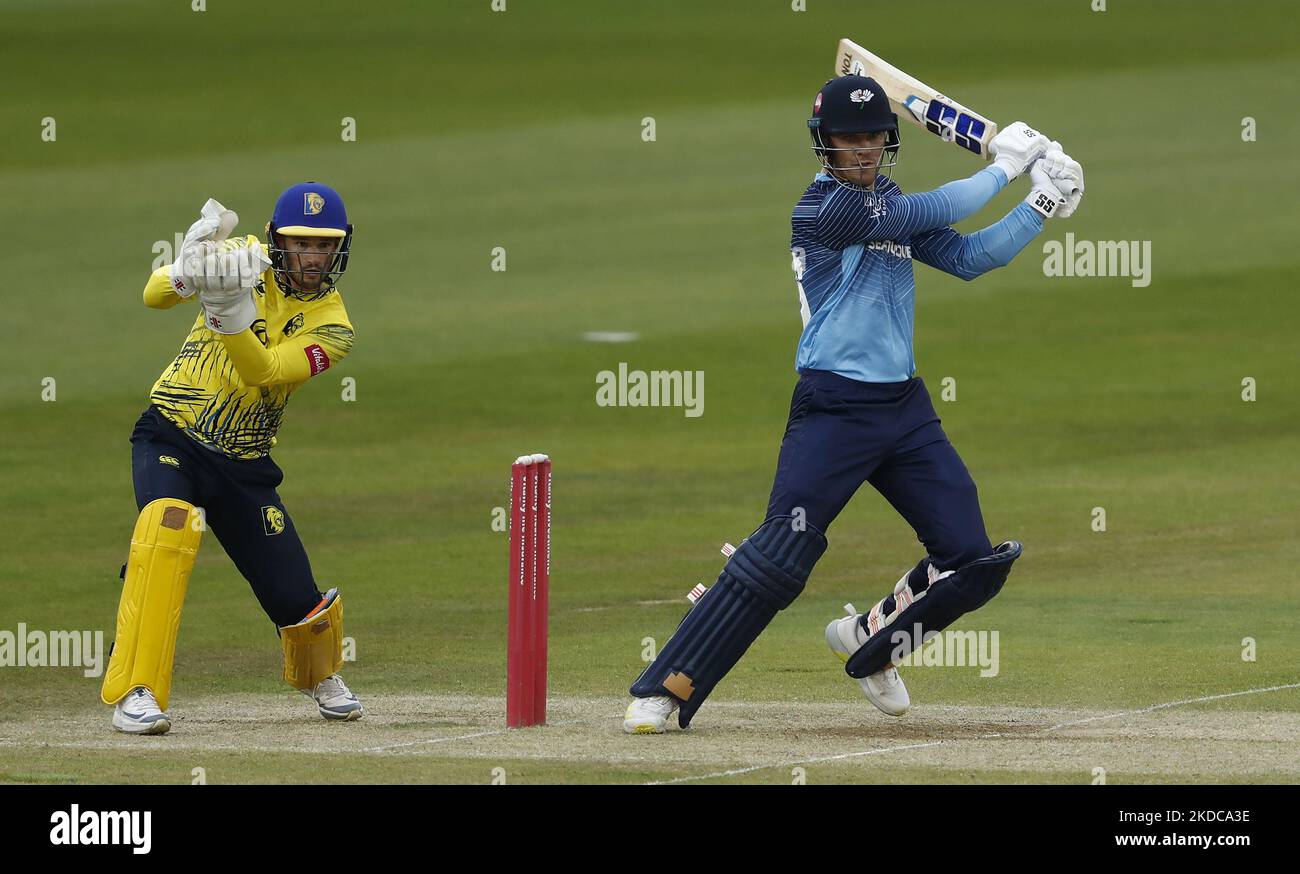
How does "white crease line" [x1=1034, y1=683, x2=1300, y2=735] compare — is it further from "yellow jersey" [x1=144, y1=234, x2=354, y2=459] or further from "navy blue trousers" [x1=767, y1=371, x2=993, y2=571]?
"yellow jersey" [x1=144, y1=234, x2=354, y2=459]

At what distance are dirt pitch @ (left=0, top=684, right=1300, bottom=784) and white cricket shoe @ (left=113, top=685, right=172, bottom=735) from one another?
2.0 inches

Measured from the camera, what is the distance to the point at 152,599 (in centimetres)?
843

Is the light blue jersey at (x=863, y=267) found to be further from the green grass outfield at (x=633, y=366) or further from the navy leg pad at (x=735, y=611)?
the green grass outfield at (x=633, y=366)

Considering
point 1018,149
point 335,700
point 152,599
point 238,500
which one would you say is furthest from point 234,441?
point 1018,149

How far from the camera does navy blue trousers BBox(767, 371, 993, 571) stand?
8242 millimetres

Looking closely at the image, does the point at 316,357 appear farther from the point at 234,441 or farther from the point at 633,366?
the point at 633,366

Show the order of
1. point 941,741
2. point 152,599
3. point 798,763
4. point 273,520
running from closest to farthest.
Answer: point 798,763
point 941,741
point 152,599
point 273,520

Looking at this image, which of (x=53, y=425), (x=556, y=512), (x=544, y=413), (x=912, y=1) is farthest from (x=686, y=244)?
(x=912, y=1)

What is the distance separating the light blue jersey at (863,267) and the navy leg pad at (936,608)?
2.41 feet

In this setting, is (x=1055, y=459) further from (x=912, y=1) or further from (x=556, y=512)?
(x=912, y=1)

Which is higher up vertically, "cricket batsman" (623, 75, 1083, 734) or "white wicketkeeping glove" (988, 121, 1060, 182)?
"white wicketkeeping glove" (988, 121, 1060, 182)

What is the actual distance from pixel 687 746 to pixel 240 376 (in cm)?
212

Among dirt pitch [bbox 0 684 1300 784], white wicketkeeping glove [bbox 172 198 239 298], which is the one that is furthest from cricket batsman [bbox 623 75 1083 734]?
white wicketkeeping glove [bbox 172 198 239 298]

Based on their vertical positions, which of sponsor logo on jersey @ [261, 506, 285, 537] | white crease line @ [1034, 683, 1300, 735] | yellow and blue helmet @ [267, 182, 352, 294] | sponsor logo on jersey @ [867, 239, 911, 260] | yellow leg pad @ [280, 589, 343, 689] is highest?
yellow and blue helmet @ [267, 182, 352, 294]
